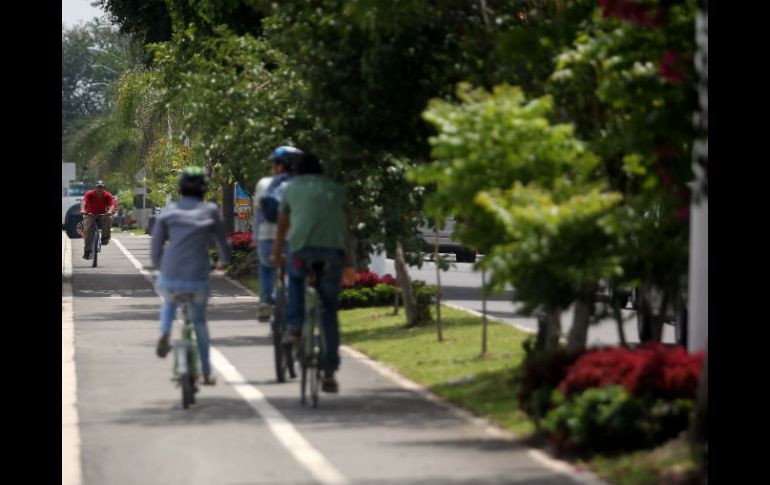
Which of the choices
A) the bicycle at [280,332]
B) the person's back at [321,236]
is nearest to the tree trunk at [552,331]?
the bicycle at [280,332]

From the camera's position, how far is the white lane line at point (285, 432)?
35.1ft

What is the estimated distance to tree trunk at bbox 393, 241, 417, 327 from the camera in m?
22.5

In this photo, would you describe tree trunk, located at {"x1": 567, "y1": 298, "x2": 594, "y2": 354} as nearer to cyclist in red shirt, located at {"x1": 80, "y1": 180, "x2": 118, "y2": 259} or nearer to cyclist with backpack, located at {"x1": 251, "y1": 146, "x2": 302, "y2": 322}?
cyclist with backpack, located at {"x1": 251, "y1": 146, "x2": 302, "y2": 322}

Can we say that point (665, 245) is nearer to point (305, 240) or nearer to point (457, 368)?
point (305, 240)

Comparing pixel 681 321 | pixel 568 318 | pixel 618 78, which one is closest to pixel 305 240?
pixel 618 78

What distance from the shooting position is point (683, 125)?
37.8 ft

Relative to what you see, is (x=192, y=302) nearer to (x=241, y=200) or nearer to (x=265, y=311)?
(x=265, y=311)

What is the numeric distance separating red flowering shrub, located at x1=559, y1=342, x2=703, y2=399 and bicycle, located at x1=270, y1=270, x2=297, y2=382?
3.76 metres

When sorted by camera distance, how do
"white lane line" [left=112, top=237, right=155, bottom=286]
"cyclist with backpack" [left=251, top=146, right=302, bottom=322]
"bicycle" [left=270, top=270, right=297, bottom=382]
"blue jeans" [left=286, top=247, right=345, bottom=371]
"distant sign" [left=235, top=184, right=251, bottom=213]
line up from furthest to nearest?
"distant sign" [left=235, top=184, right=251, bottom=213], "white lane line" [left=112, top=237, right=155, bottom=286], "bicycle" [left=270, top=270, right=297, bottom=382], "cyclist with backpack" [left=251, top=146, right=302, bottom=322], "blue jeans" [left=286, top=247, right=345, bottom=371]

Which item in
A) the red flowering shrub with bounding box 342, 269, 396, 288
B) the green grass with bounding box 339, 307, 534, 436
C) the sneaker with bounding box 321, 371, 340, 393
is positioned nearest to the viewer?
the sneaker with bounding box 321, 371, 340, 393

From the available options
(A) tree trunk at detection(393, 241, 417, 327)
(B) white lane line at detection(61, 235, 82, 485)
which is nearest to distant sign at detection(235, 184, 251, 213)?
(A) tree trunk at detection(393, 241, 417, 327)

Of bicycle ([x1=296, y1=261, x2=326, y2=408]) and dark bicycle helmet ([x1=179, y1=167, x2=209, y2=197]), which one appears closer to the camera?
dark bicycle helmet ([x1=179, y1=167, x2=209, y2=197])

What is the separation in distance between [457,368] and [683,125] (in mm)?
5716
